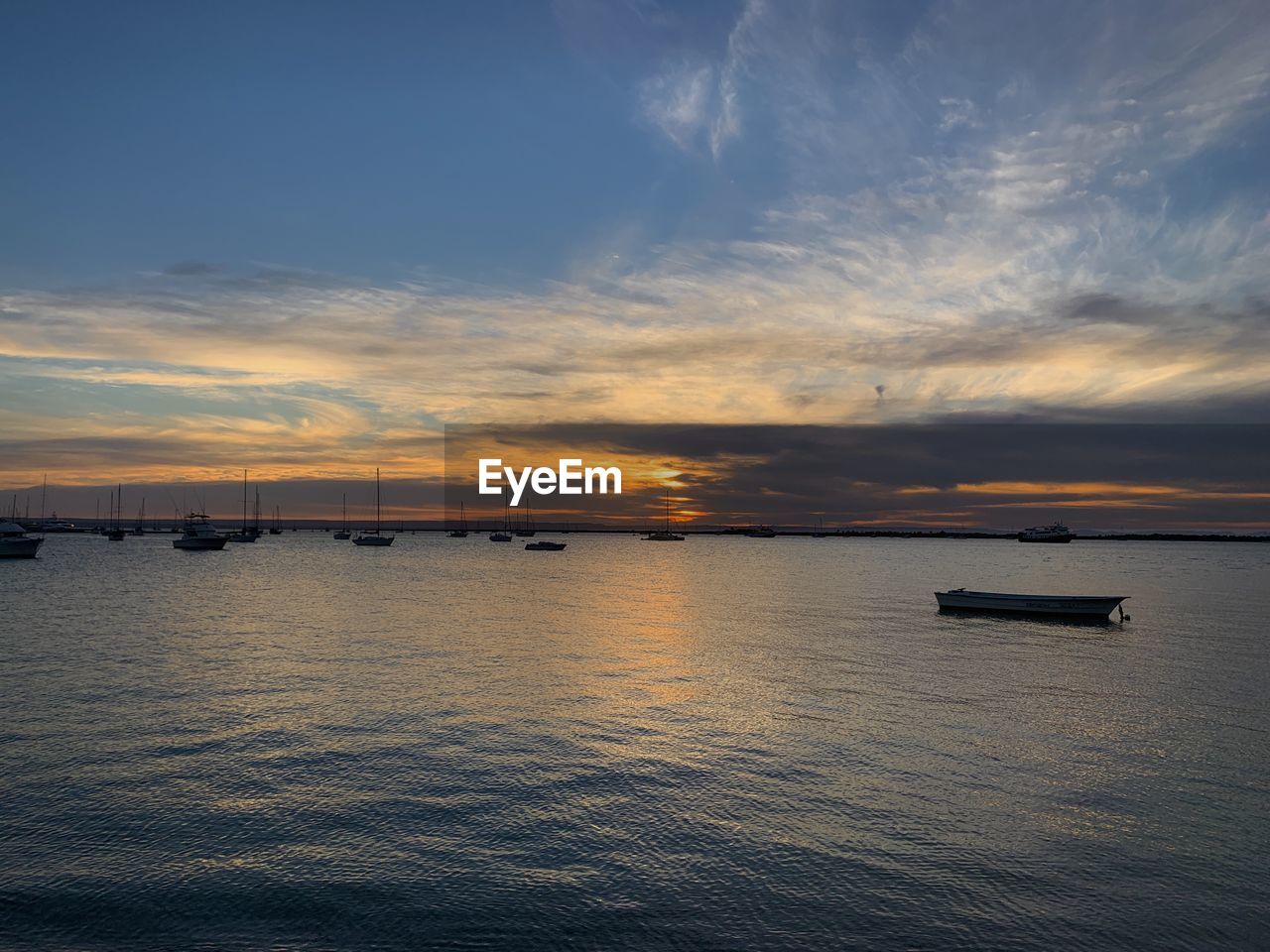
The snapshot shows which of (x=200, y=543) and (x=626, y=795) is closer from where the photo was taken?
(x=626, y=795)

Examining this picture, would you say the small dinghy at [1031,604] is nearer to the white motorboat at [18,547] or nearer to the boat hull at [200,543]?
the white motorboat at [18,547]

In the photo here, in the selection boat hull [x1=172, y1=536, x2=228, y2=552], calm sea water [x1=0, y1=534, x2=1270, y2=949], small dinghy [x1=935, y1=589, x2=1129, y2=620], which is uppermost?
boat hull [x1=172, y1=536, x2=228, y2=552]

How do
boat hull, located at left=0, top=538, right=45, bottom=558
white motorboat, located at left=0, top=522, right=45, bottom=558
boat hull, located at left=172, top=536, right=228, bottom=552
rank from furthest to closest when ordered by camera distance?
boat hull, located at left=172, top=536, right=228, bottom=552, white motorboat, located at left=0, top=522, right=45, bottom=558, boat hull, located at left=0, top=538, right=45, bottom=558

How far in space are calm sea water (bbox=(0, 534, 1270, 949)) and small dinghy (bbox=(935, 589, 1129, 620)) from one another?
18701 millimetres

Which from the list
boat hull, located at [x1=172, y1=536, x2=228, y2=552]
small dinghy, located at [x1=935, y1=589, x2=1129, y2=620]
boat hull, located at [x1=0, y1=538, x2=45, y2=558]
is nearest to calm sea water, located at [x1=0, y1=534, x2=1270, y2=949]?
small dinghy, located at [x1=935, y1=589, x2=1129, y2=620]

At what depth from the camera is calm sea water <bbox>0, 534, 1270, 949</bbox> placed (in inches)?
550

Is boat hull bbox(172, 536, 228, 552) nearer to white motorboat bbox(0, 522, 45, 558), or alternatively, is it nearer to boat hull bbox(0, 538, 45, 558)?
white motorboat bbox(0, 522, 45, 558)

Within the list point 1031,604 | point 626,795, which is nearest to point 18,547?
point 1031,604

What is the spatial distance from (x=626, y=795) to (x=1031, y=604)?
193 ft

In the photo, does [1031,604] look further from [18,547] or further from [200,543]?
[200,543]

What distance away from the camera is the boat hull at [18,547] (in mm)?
129000

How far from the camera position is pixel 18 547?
130 metres

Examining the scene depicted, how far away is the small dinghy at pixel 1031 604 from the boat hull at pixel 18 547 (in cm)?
13834

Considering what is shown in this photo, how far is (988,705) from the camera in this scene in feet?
105
